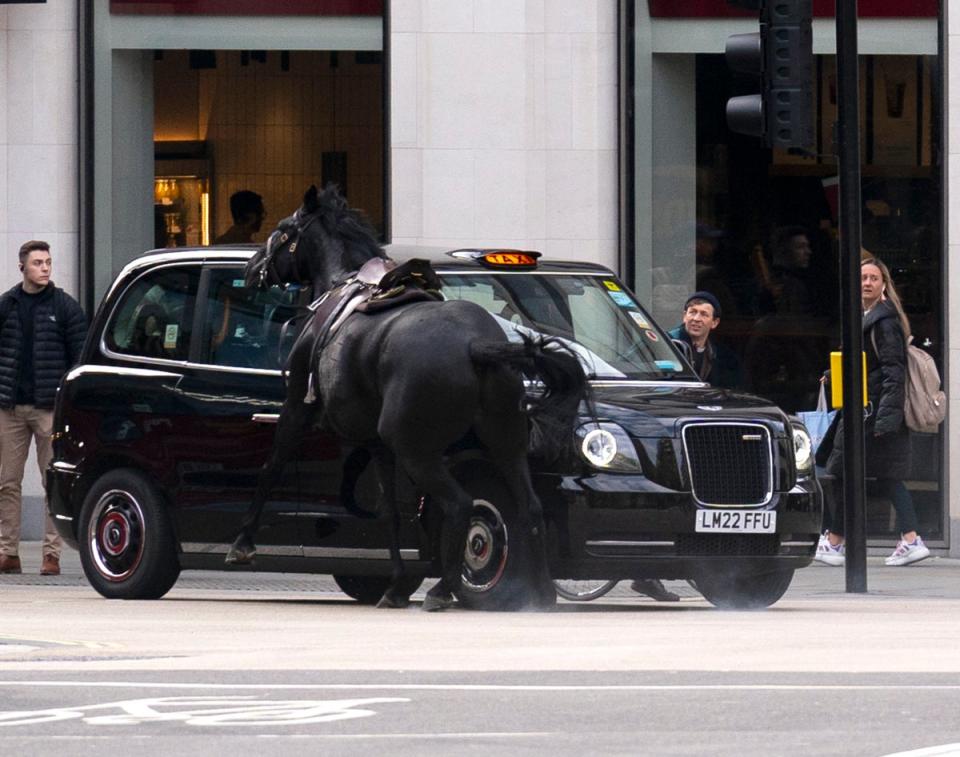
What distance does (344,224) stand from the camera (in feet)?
42.7

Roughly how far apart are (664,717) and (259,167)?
1168 cm

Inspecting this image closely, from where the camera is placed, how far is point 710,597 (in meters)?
12.9

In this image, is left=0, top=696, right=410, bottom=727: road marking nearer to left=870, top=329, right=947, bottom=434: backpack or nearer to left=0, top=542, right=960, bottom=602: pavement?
left=0, top=542, right=960, bottom=602: pavement

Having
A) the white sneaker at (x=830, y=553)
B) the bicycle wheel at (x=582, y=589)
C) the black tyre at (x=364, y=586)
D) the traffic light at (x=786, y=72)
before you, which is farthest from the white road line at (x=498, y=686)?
the white sneaker at (x=830, y=553)

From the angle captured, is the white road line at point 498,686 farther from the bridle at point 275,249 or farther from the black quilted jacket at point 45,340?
the black quilted jacket at point 45,340

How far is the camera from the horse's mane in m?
12.9

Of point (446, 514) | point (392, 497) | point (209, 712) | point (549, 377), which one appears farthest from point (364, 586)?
point (209, 712)

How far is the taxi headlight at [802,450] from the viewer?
40.8ft

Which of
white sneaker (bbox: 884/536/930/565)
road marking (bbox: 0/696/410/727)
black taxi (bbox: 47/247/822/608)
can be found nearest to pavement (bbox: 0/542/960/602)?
white sneaker (bbox: 884/536/930/565)

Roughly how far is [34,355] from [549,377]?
5.00 metres

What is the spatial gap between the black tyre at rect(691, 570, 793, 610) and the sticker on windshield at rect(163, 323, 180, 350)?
2.84 metres

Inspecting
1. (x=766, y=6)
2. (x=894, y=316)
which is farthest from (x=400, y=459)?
(x=894, y=316)

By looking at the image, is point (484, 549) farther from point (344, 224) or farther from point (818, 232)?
point (818, 232)

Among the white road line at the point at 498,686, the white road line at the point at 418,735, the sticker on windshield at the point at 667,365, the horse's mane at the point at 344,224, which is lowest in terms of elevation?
the white road line at the point at 498,686
